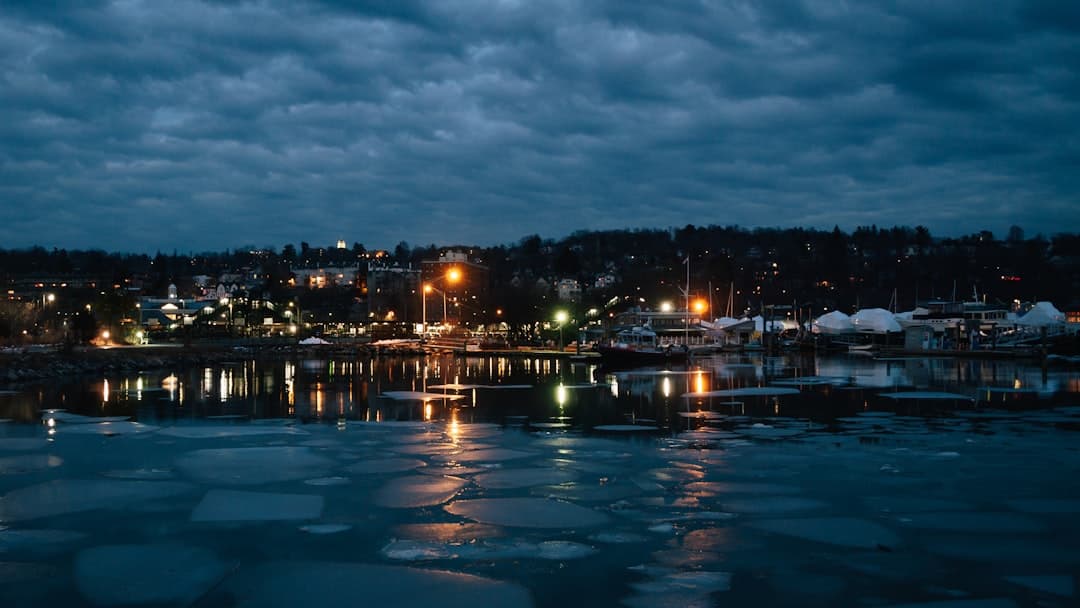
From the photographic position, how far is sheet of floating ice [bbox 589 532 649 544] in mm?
10109

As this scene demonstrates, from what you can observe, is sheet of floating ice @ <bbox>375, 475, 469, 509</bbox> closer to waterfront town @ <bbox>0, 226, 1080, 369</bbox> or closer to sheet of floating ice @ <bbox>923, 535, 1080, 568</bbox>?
sheet of floating ice @ <bbox>923, 535, 1080, 568</bbox>

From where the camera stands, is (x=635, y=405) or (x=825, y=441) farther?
(x=635, y=405)

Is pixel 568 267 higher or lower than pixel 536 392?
higher

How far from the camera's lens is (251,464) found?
15.5m

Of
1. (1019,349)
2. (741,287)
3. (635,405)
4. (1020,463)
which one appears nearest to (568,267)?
(741,287)

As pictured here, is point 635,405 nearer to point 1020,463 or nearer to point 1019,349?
point 1020,463

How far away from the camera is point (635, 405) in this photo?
2655 cm

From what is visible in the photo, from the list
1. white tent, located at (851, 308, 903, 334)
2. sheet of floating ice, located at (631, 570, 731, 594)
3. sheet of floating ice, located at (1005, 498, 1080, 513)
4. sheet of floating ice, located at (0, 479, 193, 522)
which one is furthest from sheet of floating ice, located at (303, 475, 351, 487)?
white tent, located at (851, 308, 903, 334)

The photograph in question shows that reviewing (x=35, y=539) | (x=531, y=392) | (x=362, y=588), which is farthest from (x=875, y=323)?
(x=35, y=539)

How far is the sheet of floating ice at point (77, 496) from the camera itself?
11820 mm

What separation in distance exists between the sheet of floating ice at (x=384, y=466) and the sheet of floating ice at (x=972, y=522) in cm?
790

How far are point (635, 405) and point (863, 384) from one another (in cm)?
1237

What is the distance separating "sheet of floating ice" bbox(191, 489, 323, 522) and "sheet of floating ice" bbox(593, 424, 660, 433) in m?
8.90

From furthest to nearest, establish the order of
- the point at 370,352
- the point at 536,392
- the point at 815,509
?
the point at 370,352 → the point at 536,392 → the point at 815,509
